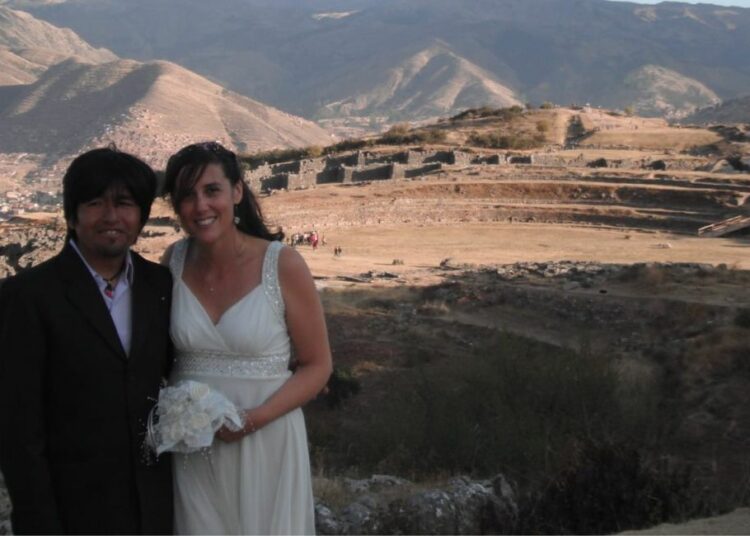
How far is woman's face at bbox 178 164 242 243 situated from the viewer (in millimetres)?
3150

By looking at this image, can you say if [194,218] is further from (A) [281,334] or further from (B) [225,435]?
(B) [225,435]

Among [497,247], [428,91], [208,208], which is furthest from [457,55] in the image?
[208,208]

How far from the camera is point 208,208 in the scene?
3148 mm

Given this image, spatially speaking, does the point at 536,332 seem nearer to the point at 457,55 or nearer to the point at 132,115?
the point at 132,115

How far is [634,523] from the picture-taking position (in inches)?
233

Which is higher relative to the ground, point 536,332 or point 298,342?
point 298,342

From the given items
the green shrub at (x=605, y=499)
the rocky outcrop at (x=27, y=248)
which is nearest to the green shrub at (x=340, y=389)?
the green shrub at (x=605, y=499)

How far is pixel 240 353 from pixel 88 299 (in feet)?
1.73

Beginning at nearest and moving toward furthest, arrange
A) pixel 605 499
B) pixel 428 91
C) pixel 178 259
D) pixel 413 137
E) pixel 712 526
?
1. pixel 178 259
2. pixel 712 526
3. pixel 605 499
4. pixel 413 137
5. pixel 428 91

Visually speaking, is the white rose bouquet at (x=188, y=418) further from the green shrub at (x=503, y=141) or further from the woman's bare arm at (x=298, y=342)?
the green shrub at (x=503, y=141)

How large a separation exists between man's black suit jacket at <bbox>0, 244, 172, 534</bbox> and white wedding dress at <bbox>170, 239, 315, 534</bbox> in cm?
9

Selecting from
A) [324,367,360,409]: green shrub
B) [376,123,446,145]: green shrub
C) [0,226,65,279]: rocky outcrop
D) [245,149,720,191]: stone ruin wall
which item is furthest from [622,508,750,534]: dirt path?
[376,123,446,145]: green shrub

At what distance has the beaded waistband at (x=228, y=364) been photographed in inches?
123

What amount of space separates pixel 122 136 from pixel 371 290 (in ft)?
173
